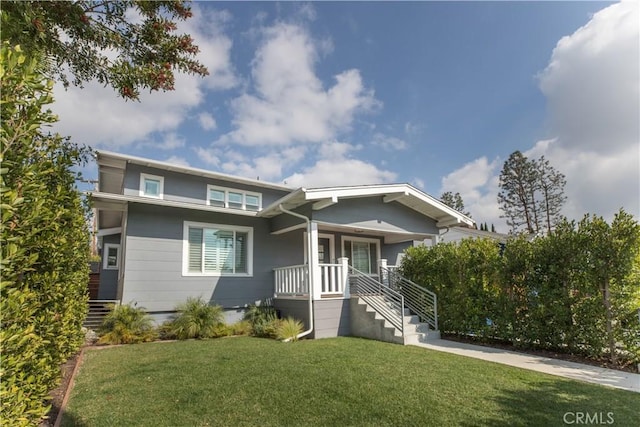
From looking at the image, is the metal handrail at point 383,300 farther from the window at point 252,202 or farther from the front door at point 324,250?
the window at point 252,202

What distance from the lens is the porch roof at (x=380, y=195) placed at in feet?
31.8

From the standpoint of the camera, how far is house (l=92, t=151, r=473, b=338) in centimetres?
991

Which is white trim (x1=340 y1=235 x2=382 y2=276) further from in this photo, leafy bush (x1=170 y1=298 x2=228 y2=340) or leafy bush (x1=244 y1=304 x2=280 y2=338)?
leafy bush (x1=170 y1=298 x2=228 y2=340)

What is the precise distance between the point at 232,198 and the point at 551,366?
12.0 metres

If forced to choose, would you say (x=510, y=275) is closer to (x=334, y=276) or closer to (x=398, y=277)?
(x=398, y=277)

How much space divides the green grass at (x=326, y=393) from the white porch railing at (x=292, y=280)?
3.49 meters

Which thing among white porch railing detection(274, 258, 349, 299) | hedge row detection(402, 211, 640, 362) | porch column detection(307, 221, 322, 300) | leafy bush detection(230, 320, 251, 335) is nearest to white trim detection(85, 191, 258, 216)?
white porch railing detection(274, 258, 349, 299)

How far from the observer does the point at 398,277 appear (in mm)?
11492

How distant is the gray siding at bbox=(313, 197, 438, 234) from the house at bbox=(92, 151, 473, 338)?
0.03 metres

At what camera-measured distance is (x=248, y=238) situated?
12.0m

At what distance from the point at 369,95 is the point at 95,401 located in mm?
12597

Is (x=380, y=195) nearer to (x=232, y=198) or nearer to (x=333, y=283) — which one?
(x=333, y=283)

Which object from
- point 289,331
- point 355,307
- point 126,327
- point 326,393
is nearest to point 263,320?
point 289,331

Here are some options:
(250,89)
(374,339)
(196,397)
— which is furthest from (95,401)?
(250,89)
